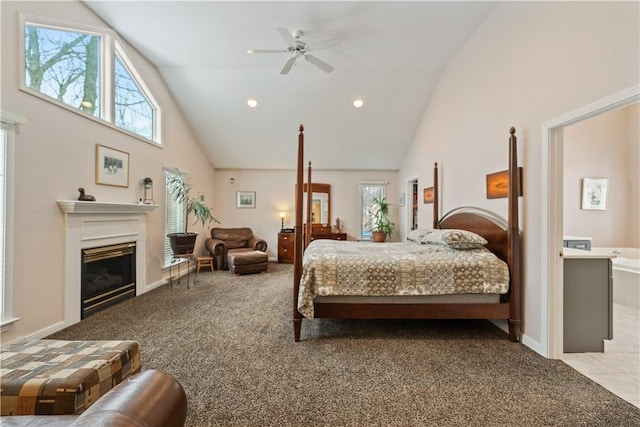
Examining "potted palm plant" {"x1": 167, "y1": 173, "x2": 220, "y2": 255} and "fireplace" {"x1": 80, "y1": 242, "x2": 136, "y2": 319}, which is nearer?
"fireplace" {"x1": 80, "y1": 242, "x2": 136, "y2": 319}

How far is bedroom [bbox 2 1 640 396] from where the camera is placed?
1.98 meters

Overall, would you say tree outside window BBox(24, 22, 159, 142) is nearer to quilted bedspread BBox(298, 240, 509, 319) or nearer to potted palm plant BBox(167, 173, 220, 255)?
potted palm plant BBox(167, 173, 220, 255)

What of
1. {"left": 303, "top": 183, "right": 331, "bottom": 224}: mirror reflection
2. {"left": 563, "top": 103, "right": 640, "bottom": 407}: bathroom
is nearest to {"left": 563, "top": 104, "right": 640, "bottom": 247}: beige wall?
{"left": 563, "top": 103, "right": 640, "bottom": 407}: bathroom

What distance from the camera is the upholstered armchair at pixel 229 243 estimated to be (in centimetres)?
580

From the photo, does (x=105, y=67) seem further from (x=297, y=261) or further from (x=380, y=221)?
(x=380, y=221)

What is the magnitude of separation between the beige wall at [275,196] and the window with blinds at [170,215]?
1.65 m

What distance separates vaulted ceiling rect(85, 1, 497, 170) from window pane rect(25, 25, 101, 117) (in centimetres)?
48

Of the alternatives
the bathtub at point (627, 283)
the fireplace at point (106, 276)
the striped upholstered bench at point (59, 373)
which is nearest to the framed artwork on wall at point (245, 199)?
the fireplace at point (106, 276)

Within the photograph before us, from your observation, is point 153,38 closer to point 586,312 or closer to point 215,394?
point 215,394

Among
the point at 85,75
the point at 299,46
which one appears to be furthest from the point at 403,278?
the point at 85,75

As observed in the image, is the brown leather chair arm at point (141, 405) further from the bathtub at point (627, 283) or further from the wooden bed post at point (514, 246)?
the bathtub at point (627, 283)

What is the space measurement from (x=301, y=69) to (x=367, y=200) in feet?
11.9

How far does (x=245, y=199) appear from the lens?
6.98 meters

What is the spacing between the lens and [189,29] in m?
3.49
